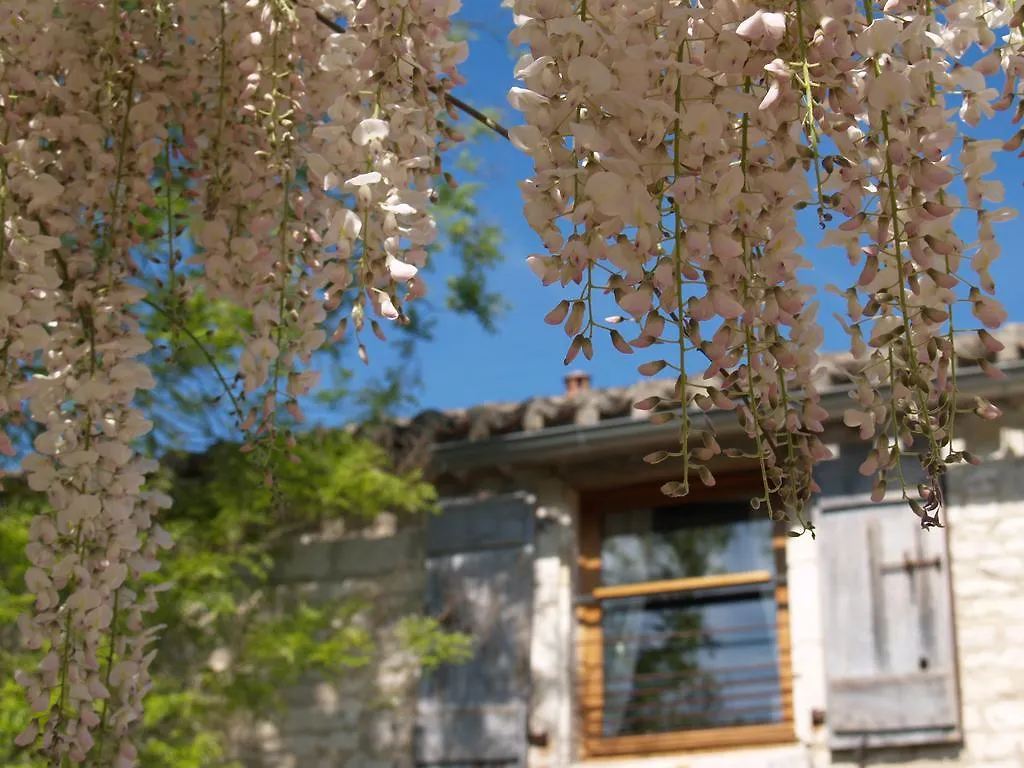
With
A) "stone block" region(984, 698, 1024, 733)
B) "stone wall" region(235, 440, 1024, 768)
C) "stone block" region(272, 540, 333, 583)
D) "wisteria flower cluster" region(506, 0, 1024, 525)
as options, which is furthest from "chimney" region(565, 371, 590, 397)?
"wisteria flower cluster" region(506, 0, 1024, 525)

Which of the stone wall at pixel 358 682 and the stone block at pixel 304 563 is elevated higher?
the stone block at pixel 304 563

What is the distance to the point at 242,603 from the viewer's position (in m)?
6.19

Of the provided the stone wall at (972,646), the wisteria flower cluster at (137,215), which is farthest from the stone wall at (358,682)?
the wisteria flower cluster at (137,215)

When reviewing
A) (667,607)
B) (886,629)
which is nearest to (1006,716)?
(886,629)

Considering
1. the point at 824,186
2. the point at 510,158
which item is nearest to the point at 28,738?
the point at 824,186

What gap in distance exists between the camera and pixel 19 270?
2.26 m

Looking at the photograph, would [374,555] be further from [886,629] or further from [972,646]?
[972,646]

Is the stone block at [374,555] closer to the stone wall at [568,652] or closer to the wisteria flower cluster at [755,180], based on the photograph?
the stone wall at [568,652]

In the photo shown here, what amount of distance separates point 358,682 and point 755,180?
456 centimetres

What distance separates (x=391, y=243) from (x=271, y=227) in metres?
0.54

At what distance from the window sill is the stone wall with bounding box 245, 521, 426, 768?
77 cm

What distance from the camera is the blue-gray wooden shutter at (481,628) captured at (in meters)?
5.66

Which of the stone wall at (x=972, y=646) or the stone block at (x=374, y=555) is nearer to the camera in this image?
the stone wall at (x=972, y=646)

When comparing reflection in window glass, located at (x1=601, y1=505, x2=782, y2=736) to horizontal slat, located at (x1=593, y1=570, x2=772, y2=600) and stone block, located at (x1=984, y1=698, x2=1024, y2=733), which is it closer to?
horizontal slat, located at (x1=593, y1=570, x2=772, y2=600)
